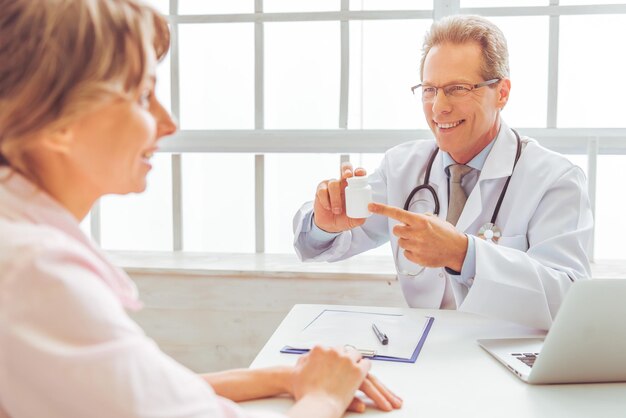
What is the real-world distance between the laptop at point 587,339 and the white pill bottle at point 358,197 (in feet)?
1.80

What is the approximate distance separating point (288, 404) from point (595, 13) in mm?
2152

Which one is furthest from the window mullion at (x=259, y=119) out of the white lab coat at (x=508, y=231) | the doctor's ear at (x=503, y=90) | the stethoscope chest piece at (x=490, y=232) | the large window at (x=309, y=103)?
the stethoscope chest piece at (x=490, y=232)

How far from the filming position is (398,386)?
1.12m

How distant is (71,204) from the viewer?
29.0 inches

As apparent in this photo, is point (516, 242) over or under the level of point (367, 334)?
over

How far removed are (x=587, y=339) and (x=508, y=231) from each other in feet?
2.48

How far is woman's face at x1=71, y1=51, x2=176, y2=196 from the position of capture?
695 mm

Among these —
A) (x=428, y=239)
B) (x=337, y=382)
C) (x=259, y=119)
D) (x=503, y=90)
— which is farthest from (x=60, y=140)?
(x=259, y=119)

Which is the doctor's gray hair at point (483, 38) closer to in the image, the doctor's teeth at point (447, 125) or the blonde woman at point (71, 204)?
the doctor's teeth at point (447, 125)

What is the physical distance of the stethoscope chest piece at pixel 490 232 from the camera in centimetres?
178

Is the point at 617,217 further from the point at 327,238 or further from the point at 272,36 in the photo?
the point at 272,36

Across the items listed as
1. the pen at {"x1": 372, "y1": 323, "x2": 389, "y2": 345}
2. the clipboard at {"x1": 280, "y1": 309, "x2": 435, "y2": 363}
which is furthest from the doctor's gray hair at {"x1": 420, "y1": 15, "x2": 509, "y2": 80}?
the pen at {"x1": 372, "y1": 323, "x2": 389, "y2": 345}

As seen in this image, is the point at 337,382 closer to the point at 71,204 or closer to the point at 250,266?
the point at 71,204

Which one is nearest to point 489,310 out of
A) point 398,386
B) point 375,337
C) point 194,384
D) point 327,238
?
point 375,337
